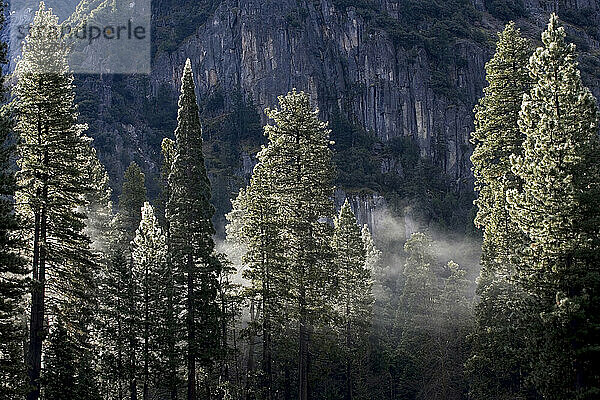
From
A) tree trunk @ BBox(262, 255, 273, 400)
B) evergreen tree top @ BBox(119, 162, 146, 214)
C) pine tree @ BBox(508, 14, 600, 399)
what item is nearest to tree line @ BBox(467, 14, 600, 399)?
pine tree @ BBox(508, 14, 600, 399)

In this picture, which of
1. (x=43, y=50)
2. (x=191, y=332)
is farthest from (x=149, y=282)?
(x=43, y=50)

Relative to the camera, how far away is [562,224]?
17.2 meters

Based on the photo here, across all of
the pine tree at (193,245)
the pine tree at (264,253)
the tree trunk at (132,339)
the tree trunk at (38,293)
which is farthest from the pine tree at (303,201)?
the tree trunk at (38,293)

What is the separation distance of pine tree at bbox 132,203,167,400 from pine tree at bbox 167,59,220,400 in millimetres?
2321

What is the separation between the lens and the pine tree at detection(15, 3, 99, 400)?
19.3 m

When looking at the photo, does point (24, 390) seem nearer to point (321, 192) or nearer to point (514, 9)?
point (321, 192)

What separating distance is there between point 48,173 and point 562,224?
16.5 m

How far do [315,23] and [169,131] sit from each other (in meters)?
39.4

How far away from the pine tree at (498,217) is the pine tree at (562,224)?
2.58 m

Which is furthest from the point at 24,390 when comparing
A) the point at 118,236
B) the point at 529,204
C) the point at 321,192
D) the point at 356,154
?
the point at 356,154

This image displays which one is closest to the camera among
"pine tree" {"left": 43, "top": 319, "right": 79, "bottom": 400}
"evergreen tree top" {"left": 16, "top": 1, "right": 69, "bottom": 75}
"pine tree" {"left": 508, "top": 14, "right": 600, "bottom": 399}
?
"pine tree" {"left": 508, "top": 14, "right": 600, "bottom": 399}

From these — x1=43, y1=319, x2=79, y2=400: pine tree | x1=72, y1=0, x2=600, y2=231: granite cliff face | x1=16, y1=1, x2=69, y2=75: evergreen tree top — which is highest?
x1=72, y1=0, x2=600, y2=231: granite cliff face

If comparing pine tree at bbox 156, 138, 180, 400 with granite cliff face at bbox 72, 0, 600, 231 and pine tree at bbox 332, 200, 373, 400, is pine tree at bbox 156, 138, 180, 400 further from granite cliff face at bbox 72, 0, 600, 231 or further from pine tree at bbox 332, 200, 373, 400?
granite cliff face at bbox 72, 0, 600, 231

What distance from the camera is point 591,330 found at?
16.7 meters
